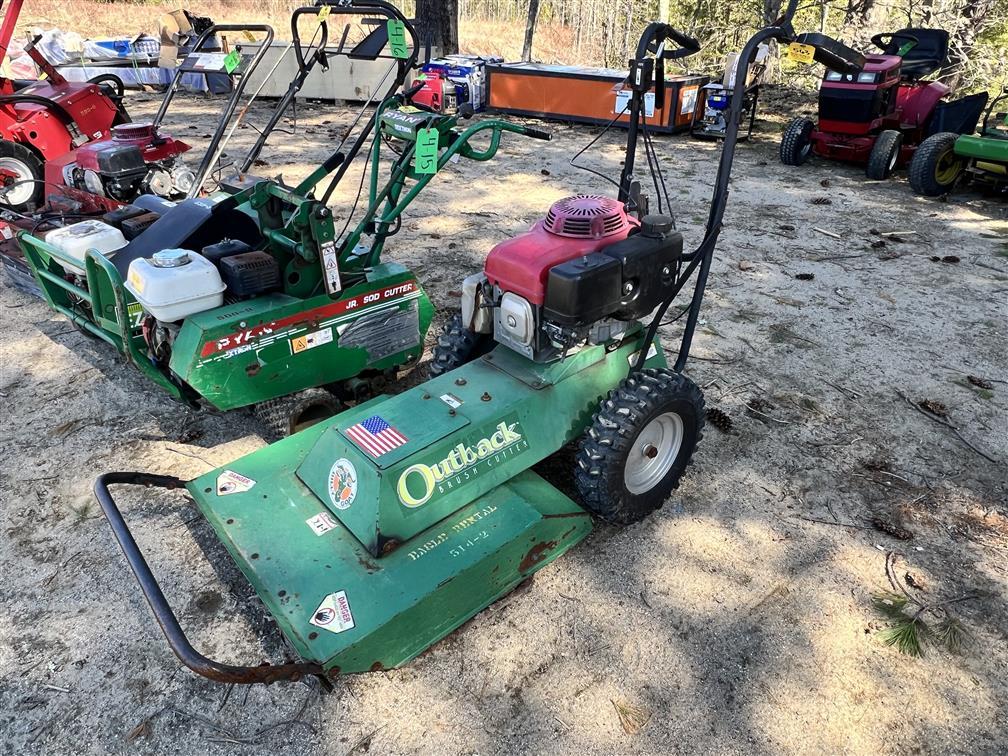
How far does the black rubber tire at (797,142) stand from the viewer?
9.21 m

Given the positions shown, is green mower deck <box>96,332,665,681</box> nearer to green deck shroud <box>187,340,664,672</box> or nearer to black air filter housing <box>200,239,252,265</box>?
green deck shroud <box>187,340,664,672</box>

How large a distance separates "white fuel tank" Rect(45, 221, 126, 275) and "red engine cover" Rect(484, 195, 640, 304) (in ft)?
7.80

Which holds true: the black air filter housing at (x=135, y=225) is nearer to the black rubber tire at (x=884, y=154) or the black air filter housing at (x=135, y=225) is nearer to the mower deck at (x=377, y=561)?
the mower deck at (x=377, y=561)

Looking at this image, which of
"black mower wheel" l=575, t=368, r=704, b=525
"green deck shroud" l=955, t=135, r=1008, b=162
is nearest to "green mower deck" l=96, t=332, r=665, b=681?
"black mower wheel" l=575, t=368, r=704, b=525

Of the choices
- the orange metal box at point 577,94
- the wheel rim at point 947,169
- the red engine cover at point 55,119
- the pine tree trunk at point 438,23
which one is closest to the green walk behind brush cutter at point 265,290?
the red engine cover at point 55,119

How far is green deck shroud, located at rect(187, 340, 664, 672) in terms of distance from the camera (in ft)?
8.04

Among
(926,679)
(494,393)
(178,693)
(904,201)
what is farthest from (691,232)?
(178,693)

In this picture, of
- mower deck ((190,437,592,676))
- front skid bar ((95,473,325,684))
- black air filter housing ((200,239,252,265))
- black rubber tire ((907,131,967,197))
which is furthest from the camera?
black rubber tire ((907,131,967,197))

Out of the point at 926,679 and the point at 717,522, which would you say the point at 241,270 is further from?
the point at 926,679

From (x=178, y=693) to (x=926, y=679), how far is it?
2670 millimetres

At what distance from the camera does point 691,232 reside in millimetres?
7113

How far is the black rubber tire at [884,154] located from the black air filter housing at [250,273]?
7.67 meters

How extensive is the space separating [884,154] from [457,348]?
285 inches

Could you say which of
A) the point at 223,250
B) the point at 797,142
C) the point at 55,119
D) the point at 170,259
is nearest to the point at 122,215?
the point at 223,250
